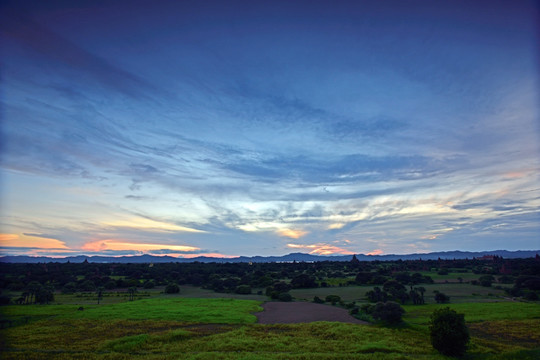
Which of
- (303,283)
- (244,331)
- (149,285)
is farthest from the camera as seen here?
(149,285)

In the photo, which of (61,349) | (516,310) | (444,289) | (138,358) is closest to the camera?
(138,358)

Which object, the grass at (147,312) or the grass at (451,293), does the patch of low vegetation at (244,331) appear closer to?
the grass at (147,312)

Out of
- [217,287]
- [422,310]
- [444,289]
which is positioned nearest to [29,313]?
[217,287]

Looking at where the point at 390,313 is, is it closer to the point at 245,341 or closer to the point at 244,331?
the point at 244,331

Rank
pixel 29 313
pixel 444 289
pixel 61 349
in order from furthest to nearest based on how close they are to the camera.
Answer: pixel 444 289
pixel 29 313
pixel 61 349

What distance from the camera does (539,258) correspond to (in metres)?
175

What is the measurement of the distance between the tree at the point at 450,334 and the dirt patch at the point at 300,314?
19389 mm

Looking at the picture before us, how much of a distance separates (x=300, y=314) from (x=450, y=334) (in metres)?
33.6

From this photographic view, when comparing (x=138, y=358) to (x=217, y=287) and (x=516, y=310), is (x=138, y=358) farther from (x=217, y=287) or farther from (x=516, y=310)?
(x=217, y=287)

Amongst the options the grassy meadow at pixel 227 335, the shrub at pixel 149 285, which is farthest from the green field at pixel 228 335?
the shrub at pixel 149 285

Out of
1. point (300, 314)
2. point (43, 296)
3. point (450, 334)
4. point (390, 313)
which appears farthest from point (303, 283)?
point (450, 334)

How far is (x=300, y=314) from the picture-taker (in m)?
64.8

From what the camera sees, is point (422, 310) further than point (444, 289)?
No

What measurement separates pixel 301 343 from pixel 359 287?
70071 millimetres
